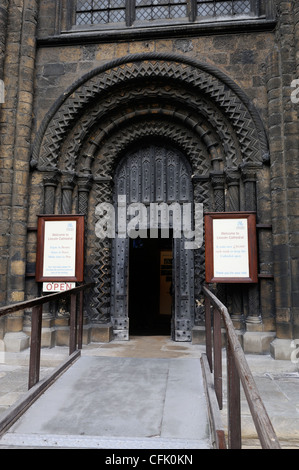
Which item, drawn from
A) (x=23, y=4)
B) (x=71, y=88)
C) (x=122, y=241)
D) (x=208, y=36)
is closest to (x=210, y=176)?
(x=122, y=241)

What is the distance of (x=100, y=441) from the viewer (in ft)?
8.00

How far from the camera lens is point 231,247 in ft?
17.6

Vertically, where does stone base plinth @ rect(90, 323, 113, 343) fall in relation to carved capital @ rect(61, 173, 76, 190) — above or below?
below

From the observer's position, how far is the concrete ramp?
8.05 ft

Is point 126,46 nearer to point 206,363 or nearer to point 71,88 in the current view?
point 71,88

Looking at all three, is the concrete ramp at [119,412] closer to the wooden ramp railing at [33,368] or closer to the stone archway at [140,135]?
the wooden ramp railing at [33,368]

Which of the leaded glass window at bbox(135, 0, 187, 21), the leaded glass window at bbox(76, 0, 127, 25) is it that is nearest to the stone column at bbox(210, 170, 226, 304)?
the leaded glass window at bbox(135, 0, 187, 21)

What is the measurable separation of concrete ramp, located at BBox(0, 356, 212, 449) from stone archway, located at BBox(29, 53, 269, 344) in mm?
2306

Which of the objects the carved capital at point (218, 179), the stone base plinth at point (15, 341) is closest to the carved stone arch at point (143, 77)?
the carved capital at point (218, 179)

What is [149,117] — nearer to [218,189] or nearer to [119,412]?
[218,189]

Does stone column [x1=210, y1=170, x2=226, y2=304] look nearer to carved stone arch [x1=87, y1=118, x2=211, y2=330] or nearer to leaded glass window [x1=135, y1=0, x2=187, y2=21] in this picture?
carved stone arch [x1=87, y1=118, x2=211, y2=330]

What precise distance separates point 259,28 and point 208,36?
82 centimetres

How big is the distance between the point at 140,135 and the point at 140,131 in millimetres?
73

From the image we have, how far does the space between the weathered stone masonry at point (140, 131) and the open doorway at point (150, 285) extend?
10.4 feet
